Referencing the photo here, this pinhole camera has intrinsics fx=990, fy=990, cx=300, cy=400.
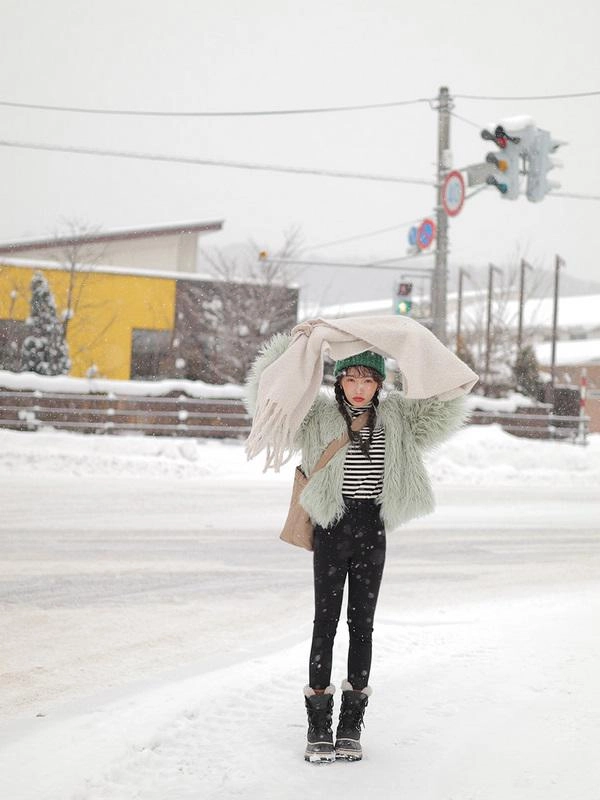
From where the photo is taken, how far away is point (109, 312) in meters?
34.4

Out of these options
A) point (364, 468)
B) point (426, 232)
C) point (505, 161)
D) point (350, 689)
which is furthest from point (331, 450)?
point (426, 232)

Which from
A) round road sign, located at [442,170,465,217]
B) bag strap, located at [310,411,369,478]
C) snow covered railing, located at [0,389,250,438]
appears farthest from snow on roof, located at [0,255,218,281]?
bag strap, located at [310,411,369,478]

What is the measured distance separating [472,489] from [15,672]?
39.5ft

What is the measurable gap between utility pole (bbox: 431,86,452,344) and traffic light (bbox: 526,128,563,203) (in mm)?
2345

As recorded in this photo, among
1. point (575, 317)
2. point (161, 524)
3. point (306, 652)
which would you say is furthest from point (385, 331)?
point (575, 317)

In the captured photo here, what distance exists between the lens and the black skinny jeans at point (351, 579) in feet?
12.8

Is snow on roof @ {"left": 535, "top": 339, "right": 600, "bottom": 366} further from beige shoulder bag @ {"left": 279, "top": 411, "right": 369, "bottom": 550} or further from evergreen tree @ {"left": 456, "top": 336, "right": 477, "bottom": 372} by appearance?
beige shoulder bag @ {"left": 279, "top": 411, "right": 369, "bottom": 550}

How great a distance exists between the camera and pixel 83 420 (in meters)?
21.9

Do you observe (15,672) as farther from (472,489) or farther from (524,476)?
(524,476)

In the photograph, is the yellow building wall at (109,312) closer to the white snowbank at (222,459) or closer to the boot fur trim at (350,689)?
the white snowbank at (222,459)

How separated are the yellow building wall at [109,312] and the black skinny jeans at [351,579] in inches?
1184

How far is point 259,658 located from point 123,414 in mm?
17112

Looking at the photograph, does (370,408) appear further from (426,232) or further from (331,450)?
(426,232)

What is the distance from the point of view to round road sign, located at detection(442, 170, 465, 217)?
703 inches
